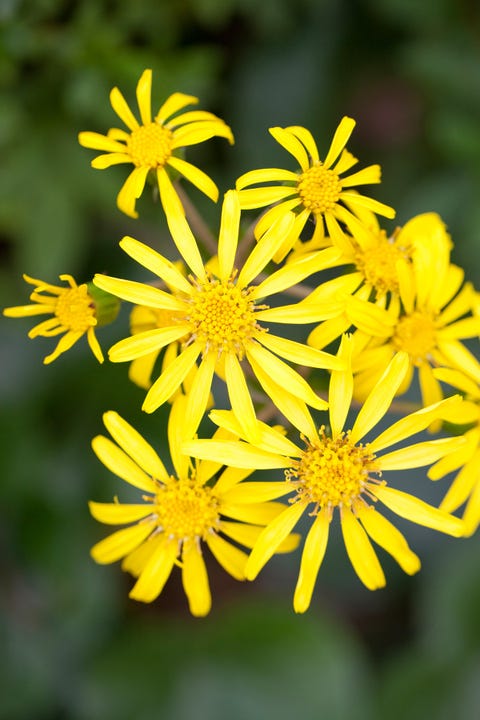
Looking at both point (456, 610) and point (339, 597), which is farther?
point (339, 597)

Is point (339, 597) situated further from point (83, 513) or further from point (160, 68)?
point (160, 68)

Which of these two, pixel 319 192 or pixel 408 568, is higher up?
pixel 319 192

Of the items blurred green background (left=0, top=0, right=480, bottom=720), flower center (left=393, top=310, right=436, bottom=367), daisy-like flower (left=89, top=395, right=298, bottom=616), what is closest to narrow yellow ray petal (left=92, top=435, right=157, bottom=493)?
daisy-like flower (left=89, top=395, right=298, bottom=616)

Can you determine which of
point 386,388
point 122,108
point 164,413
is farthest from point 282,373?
point 164,413

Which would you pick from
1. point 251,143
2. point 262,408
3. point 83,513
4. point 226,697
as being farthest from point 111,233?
point 226,697

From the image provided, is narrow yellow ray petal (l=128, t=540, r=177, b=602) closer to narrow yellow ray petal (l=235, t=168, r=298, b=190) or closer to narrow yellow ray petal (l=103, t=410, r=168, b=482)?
narrow yellow ray petal (l=103, t=410, r=168, b=482)

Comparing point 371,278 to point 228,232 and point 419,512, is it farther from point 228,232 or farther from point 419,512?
point 419,512

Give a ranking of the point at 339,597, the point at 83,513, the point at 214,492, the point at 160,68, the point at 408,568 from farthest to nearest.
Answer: the point at 339,597 < the point at 83,513 < the point at 160,68 < the point at 214,492 < the point at 408,568

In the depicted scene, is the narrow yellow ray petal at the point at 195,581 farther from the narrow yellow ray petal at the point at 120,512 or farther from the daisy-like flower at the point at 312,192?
the daisy-like flower at the point at 312,192
